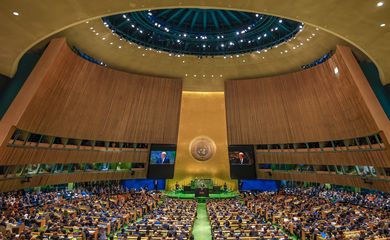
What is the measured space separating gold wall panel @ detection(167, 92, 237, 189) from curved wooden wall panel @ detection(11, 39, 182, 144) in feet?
18.2

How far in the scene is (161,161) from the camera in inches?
1181

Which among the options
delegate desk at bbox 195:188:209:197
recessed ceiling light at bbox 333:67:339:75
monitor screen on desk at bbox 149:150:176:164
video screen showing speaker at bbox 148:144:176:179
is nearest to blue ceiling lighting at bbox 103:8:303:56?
recessed ceiling light at bbox 333:67:339:75

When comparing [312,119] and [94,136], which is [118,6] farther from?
[312,119]

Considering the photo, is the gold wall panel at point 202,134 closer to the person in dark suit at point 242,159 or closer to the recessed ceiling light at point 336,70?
the person in dark suit at point 242,159

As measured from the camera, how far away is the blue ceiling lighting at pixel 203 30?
71.7 ft

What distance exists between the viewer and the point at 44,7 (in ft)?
42.0

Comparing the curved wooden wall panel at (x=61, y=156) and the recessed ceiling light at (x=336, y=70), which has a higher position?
the recessed ceiling light at (x=336, y=70)

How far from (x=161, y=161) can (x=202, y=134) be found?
7.71 m

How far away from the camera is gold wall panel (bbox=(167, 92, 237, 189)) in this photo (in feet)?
113

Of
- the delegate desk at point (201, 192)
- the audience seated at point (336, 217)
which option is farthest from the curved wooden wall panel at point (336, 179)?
the delegate desk at point (201, 192)

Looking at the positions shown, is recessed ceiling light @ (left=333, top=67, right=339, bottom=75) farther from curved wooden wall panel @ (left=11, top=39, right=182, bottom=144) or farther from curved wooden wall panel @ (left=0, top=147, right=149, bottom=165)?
curved wooden wall panel @ (left=0, top=147, right=149, bottom=165)

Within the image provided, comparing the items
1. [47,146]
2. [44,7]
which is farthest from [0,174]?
[44,7]

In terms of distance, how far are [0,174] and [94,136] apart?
853cm

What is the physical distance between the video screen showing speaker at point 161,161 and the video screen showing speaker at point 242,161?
23.1 ft
